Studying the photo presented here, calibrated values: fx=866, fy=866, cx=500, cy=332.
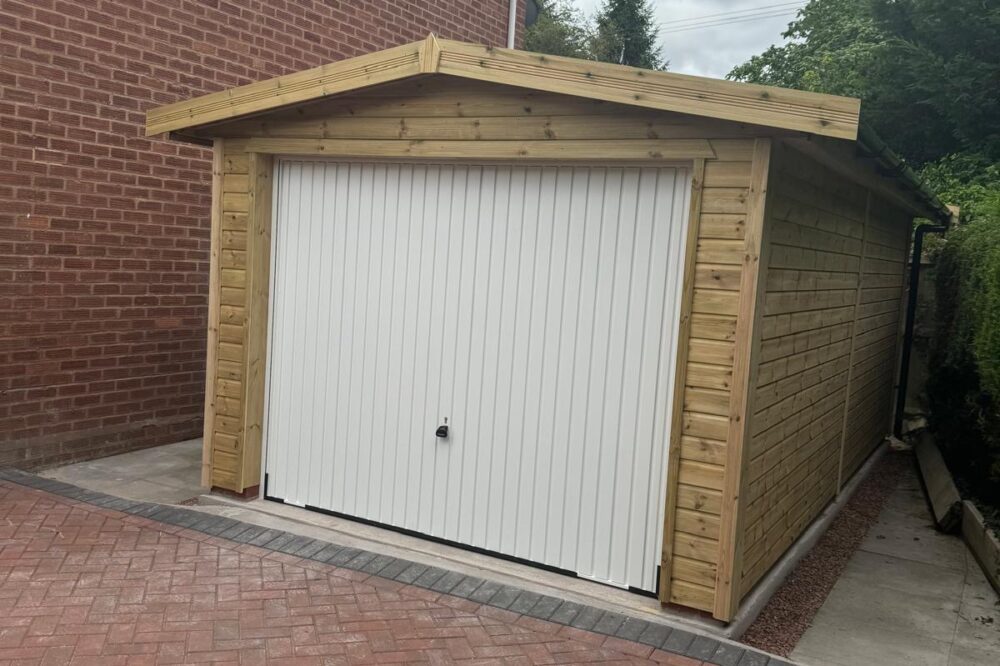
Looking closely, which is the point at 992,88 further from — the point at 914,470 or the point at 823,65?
the point at 823,65

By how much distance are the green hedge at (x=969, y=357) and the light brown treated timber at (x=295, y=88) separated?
13.0 feet

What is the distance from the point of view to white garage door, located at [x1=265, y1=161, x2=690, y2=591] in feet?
15.3

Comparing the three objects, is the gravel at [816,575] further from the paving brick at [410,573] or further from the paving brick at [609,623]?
the paving brick at [410,573]

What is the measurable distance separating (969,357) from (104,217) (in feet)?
23.4

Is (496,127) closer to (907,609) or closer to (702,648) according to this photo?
(702,648)

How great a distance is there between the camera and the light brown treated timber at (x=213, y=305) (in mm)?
5824

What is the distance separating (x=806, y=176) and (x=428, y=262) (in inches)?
88.0

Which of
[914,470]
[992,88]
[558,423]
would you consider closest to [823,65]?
[992,88]

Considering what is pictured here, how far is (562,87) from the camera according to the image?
4336 millimetres

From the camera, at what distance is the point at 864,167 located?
5.43 meters

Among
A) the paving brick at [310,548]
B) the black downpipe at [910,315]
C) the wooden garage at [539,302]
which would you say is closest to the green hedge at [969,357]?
the black downpipe at [910,315]

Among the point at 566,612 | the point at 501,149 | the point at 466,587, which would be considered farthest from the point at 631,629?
the point at 501,149

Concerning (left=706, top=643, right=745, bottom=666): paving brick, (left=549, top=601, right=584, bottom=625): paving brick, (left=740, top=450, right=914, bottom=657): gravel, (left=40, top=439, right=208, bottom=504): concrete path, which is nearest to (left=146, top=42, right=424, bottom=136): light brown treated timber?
(left=40, top=439, right=208, bottom=504): concrete path

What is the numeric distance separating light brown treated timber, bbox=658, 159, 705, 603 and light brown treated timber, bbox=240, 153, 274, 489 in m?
2.87
